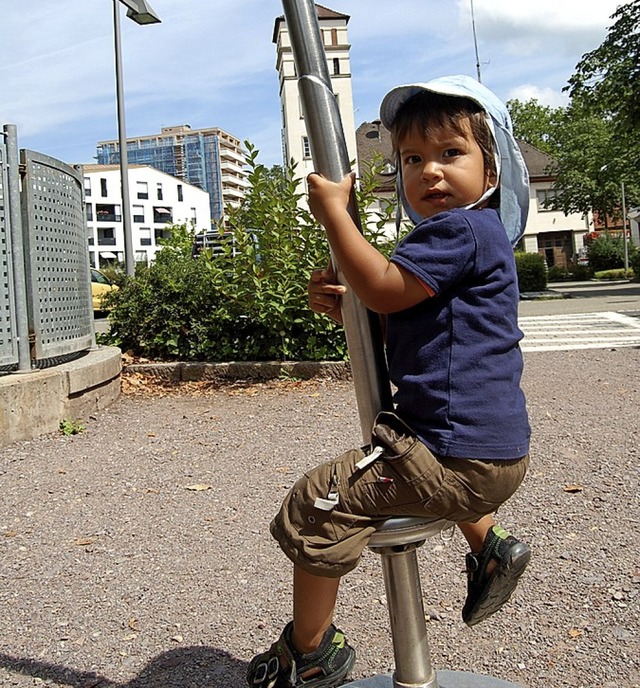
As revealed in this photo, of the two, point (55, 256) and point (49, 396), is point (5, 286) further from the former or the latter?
point (49, 396)

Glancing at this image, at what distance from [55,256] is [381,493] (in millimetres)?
5630

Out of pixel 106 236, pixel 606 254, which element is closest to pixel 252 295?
pixel 606 254

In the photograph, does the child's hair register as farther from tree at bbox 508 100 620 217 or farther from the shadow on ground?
tree at bbox 508 100 620 217

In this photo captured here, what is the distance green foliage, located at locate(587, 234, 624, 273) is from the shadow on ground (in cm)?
4683

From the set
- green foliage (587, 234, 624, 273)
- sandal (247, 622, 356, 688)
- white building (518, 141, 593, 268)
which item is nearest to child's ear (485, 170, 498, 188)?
sandal (247, 622, 356, 688)

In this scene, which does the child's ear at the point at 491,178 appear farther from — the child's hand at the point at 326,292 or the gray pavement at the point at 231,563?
the gray pavement at the point at 231,563

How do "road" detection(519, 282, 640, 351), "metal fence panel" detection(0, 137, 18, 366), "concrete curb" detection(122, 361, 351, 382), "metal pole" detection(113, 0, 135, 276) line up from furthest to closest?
"metal pole" detection(113, 0, 135, 276) < "road" detection(519, 282, 640, 351) < "concrete curb" detection(122, 361, 351, 382) < "metal fence panel" detection(0, 137, 18, 366)

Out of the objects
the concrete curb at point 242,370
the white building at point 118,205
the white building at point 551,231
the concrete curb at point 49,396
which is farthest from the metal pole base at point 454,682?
the white building at point 118,205

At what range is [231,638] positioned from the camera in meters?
2.69

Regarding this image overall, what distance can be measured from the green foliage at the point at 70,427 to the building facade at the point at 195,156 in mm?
133643

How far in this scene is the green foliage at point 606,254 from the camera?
46.8 meters

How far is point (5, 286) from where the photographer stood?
5977mm

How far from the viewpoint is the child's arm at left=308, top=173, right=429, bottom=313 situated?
1.61 m

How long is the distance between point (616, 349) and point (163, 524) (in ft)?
25.0
